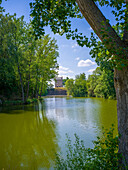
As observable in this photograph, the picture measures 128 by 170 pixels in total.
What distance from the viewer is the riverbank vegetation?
17.1 metres

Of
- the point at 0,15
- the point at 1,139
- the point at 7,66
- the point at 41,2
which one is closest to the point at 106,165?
the point at 41,2

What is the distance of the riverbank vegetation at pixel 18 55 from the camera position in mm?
17094

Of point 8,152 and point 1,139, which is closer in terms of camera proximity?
point 8,152

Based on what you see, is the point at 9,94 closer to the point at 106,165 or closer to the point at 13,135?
the point at 13,135

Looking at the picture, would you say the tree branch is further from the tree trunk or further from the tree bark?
the tree trunk

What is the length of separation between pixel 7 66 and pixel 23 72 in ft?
16.6

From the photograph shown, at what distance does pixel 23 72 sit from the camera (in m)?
21.9

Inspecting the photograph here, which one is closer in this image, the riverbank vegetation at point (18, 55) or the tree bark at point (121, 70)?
the tree bark at point (121, 70)

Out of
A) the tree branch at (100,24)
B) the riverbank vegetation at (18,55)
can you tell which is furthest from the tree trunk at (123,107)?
the riverbank vegetation at (18,55)

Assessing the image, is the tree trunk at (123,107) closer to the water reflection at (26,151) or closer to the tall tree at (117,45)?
the tall tree at (117,45)

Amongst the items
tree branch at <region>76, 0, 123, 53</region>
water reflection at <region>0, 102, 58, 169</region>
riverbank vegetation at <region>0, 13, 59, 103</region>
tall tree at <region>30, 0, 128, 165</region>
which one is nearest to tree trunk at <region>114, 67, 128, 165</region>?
tall tree at <region>30, 0, 128, 165</region>

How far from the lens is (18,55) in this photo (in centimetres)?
1762

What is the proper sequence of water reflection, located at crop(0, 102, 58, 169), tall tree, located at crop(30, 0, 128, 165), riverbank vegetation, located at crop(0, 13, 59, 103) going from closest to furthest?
tall tree, located at crop(30, 0, 128, 165) → water reflection, located at crop(0, 102, 58, 169) → riverbank vegetation, located at crop(0, 13, 59, 103)

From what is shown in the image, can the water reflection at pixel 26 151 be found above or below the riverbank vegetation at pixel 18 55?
below
